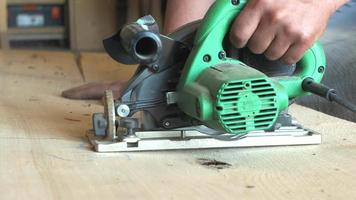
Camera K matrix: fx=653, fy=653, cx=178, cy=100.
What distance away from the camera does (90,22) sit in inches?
145

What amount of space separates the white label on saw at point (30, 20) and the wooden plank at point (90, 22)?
6.7 inches

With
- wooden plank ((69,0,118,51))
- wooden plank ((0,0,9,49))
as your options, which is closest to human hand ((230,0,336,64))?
wooden plank ((0,0,9,49))

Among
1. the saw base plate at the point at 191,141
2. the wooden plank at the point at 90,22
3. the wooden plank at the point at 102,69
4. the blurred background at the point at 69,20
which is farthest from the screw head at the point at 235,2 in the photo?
the wooden plank at the point at 90,22

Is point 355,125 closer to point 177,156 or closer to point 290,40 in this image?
point 290,40

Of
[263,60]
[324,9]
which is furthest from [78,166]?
[324,9]

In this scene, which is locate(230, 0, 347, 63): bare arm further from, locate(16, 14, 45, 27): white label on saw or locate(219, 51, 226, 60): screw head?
locate(16, 14, 45, 27): white label on saw

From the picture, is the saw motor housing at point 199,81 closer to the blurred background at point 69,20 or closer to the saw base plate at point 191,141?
the saw base plate at point 191,141

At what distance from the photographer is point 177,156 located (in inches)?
41.1

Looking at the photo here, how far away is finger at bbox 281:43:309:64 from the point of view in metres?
1.11

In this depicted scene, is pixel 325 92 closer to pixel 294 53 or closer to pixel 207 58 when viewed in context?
pixel 294 53

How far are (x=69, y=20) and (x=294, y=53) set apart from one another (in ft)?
8.84

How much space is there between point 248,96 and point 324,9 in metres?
0.29

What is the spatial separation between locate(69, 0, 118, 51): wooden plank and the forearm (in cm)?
202

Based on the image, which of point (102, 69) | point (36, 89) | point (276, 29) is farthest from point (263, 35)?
point (102, 69)
